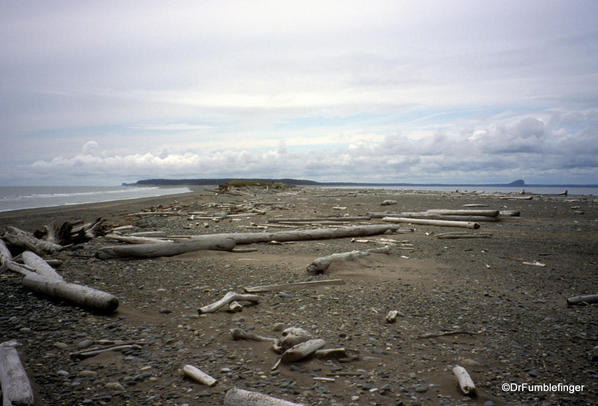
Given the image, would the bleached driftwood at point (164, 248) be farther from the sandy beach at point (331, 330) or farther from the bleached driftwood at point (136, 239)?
the bleached driftwood at point (136, 239)

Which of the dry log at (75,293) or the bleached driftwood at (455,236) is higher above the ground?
the dry log at (75,293)

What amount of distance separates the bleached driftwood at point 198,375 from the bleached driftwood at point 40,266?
389 centimetres

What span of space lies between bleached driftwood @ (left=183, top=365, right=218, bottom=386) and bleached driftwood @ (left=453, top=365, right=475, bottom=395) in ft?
6.85

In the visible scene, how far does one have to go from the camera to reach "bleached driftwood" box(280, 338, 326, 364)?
3543 millimetres

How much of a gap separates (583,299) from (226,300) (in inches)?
200

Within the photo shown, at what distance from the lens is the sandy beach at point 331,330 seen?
124 inches

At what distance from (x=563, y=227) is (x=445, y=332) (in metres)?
12.0

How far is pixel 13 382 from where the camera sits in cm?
292

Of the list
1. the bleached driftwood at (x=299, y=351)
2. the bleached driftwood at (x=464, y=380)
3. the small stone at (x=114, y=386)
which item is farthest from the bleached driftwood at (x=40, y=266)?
the bleached driftwood at (x=464, y=380)

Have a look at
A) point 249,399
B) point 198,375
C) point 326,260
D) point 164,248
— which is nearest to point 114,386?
point 198,375

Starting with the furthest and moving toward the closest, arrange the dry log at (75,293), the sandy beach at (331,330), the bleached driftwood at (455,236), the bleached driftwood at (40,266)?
1. the bleached driftwood at (455,236)
2. the bleached driftwood at (40,266)
3. the dry log at (75,293)
4. the sandy beach at (331,330)

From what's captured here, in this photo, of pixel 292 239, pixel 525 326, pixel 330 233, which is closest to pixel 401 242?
pixel 330 233

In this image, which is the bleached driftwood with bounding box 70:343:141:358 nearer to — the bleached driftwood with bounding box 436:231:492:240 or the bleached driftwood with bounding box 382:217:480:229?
the bleached driftwood with bounding box 436:231:492:240

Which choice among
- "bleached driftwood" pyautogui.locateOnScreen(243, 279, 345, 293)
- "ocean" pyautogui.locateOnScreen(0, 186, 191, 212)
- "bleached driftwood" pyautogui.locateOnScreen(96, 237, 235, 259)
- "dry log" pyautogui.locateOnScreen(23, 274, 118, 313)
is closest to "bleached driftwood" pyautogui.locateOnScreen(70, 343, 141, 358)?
"dry log" pyautogui.locateOnScreen(23, 274, 118, 313)
